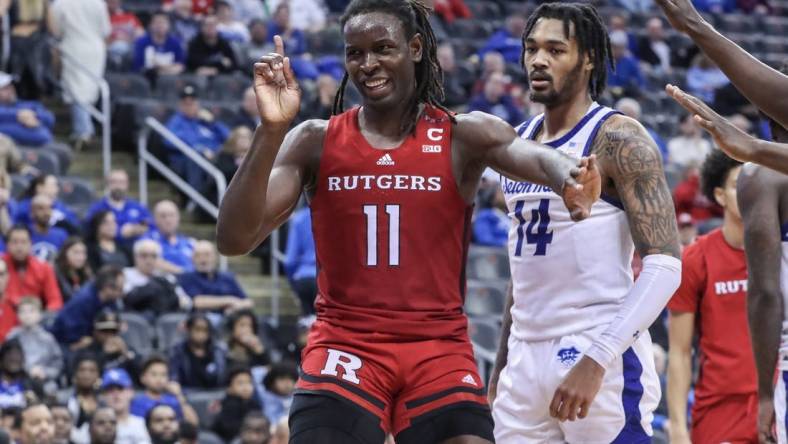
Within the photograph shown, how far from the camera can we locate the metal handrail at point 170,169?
1557 cm

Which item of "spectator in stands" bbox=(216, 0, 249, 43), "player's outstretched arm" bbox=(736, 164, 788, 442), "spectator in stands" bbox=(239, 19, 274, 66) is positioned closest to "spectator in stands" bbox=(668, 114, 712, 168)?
"spectator in stands" bbox=(239, 19, 274, 66)

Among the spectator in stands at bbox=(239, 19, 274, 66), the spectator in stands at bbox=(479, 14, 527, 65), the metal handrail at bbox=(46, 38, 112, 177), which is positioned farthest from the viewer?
the spectator in stands at bbox=(479, 14, 527, 65)

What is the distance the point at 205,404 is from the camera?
12359mm

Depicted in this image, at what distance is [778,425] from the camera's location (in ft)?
21.9

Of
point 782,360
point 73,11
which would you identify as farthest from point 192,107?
point 782,360

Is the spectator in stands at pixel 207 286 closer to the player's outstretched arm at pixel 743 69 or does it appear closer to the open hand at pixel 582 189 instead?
the player's outstretched arm at pixel 743 69

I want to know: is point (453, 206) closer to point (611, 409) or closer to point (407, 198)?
point (407, 198)

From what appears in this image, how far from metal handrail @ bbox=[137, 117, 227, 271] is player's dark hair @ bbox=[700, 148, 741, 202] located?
803 centimetres

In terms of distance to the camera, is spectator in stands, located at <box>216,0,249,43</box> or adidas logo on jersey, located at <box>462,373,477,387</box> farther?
spectator in stands, located at <box>216,0,249,43</box>

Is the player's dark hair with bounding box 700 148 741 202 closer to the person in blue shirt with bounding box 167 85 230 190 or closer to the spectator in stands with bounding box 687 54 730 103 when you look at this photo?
the person in blue shirt with bounding box 167 85 230 190

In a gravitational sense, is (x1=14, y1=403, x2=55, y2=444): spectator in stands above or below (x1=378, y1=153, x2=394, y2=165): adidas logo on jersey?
below

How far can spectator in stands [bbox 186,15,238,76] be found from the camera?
17.7 m

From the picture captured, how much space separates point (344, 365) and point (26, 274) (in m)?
7.50

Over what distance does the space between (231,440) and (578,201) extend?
7235 mm
